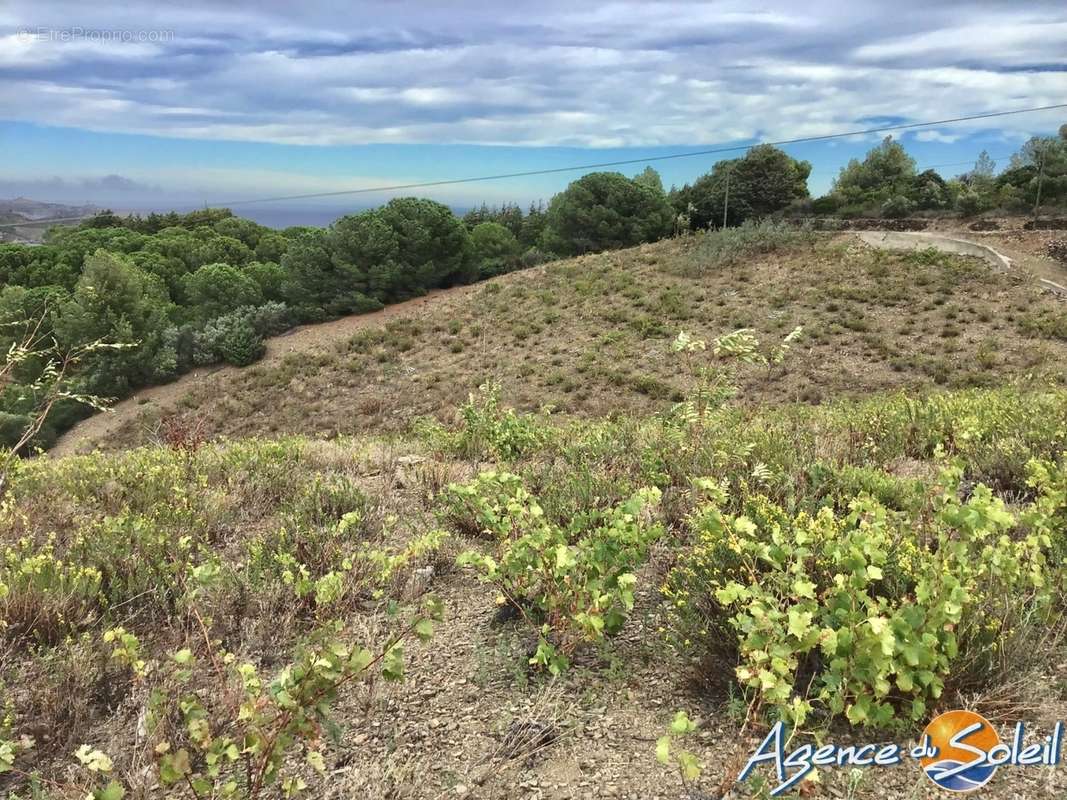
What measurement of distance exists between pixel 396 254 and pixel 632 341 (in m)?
11.5

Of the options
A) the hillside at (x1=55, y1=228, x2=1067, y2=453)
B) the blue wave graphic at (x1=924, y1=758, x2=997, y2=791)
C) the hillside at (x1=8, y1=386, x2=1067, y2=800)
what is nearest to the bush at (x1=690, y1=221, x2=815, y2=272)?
the hillside at (x1=55, y1=228, x2=1067, y2=453)

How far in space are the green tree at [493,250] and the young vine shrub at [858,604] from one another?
26649mm

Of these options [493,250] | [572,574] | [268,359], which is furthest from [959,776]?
[493,250]

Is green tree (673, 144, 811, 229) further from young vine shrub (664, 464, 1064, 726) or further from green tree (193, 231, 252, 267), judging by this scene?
green tree (193, 231, 252, 267)

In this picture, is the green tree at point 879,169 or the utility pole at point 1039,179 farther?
the green tree at point 879,169

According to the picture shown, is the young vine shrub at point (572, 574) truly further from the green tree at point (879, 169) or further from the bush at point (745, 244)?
the green tree at point (879, 169)

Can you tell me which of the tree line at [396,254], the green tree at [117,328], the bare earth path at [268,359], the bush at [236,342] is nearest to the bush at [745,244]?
the tree line at [396,254]

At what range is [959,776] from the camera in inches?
65.6

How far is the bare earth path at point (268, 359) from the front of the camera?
20344mm

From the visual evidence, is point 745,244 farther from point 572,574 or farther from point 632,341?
point 572,574

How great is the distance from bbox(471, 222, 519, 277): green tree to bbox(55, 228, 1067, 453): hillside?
3.97 m

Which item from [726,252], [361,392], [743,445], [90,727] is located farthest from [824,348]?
[90,727]

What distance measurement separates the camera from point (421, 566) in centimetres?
305

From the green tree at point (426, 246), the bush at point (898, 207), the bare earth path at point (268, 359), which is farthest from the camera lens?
the green tree at point (426, 246)
